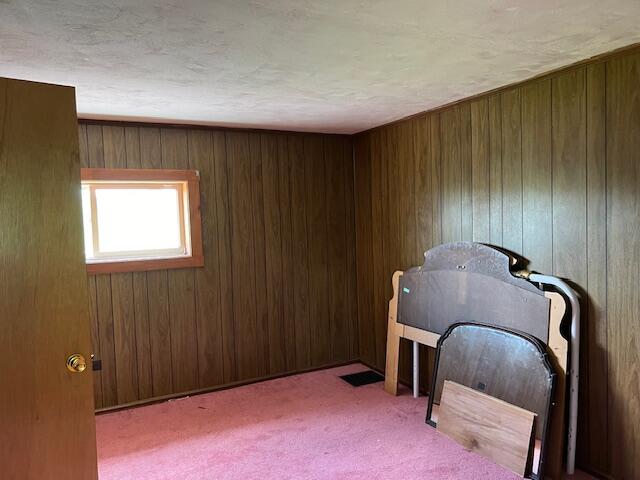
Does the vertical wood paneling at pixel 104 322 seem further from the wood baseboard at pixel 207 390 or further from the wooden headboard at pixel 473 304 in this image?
the wooden headboard at pixel 473 304

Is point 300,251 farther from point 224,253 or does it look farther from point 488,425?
point 488,425

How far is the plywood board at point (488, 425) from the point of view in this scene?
92.3 inches

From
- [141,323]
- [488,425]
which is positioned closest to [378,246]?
[488,425]

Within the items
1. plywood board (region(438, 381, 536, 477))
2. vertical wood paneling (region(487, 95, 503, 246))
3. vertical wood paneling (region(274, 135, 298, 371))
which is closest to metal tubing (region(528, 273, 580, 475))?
plywood board (region(438, 381, 536, 477))

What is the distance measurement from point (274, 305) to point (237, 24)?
2601 millimetres

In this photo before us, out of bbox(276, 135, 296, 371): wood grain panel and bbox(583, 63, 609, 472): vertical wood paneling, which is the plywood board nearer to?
bbox(583, 63, 609, 472): vertical wood paneling

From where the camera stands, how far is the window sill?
3.26m

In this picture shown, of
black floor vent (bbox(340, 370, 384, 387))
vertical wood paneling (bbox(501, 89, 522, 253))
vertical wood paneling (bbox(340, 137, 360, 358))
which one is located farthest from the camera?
vertical wood paneling (bbox(340, 137, 360, 358))

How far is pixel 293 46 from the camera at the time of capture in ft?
6.25

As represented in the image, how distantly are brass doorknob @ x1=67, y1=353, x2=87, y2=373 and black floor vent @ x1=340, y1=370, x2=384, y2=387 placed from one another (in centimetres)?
249

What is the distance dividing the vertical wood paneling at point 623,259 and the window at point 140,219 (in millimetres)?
2691

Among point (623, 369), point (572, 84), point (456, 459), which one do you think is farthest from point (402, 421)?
point (572, 84)

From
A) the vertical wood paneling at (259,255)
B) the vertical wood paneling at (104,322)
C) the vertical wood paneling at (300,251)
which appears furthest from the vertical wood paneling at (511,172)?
the vertical wood paneling at (104,322)

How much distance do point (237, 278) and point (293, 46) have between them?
2226 mm
